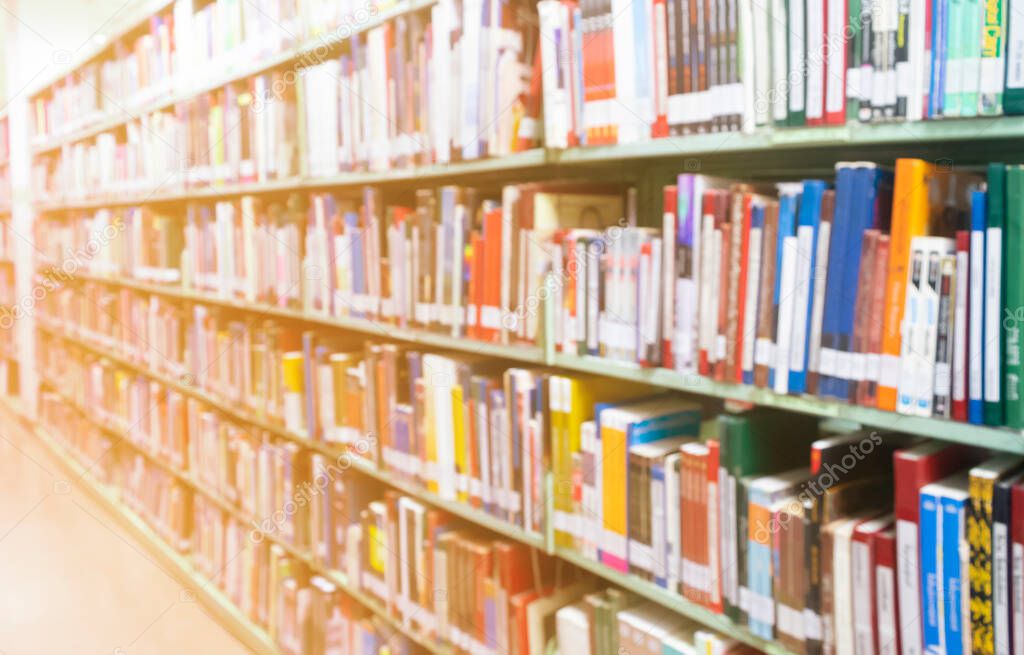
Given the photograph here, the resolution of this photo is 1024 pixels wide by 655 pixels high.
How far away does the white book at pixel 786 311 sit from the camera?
114cm

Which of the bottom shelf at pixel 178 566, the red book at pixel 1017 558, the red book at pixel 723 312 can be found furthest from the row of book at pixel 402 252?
the bottom shelf at pixel 178 566

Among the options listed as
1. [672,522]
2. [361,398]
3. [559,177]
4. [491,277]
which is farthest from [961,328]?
[361,398]

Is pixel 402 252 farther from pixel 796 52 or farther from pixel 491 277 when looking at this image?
pixel 796 52

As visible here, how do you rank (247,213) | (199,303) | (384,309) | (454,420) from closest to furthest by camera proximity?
(454,420), (384,309), (247,213), (199,303)

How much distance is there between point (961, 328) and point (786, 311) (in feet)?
0.78

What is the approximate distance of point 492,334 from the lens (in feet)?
5.68

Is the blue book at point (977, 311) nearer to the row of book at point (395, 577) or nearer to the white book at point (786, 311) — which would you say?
the white book at point (786, 311)

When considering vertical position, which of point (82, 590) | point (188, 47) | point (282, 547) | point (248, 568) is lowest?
point (82, 590)

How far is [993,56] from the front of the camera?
947 mm

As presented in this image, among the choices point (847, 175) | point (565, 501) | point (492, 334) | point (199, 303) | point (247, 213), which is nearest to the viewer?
point (847, 175)

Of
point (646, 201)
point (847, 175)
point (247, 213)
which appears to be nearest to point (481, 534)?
point (646, 201)

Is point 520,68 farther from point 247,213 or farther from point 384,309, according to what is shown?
point 247,213

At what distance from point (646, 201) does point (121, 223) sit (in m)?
2.86

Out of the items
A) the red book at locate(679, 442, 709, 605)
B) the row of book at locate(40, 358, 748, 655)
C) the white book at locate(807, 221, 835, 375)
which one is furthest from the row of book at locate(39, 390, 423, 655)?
the white book at locate(807, 221, 835, 375)
